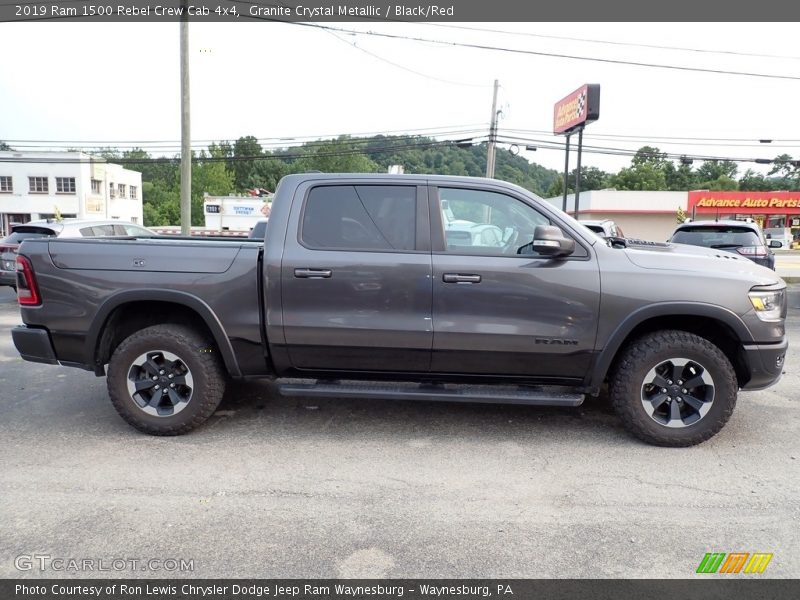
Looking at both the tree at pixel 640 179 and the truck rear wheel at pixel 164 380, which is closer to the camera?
the truck rear wheel at pixel 164 380

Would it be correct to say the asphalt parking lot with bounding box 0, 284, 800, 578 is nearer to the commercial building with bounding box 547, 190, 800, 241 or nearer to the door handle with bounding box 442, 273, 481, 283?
the door handle with bounding box 442, 273, 481, 283

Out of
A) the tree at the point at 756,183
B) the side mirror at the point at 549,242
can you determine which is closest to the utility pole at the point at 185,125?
the side mirror at the point at 549,242

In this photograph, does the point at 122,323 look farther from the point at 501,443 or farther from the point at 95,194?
the point at 95,194

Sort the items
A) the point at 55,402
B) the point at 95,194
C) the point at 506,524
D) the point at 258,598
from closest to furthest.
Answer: the point at 258,598 < the point at 506,524 < the point at 55,402 < the point at 95,194

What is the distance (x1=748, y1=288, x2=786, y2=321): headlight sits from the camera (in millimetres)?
3898

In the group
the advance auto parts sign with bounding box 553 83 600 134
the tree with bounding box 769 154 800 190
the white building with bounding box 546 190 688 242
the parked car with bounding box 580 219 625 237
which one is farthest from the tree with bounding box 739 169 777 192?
the parked car with bounding box 580 219 625 237

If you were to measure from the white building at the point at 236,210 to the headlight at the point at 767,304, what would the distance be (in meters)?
36.6

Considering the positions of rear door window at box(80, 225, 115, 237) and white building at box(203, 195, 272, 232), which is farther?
white building at box(203, 195, 272, 232)

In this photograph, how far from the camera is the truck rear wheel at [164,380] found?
4113mm

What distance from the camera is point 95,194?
176 ft

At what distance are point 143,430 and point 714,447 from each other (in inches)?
164

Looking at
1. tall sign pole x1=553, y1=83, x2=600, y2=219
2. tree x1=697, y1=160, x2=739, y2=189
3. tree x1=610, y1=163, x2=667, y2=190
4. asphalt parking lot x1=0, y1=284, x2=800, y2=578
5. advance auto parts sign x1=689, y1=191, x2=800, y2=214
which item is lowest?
asphalt parking lot x1=0, y1=284, x2=800, y2=578

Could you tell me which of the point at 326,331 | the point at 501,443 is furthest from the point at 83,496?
the point at 501,443

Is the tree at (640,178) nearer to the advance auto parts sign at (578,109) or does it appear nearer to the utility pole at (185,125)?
the advance auto parts sign at (578,109)
